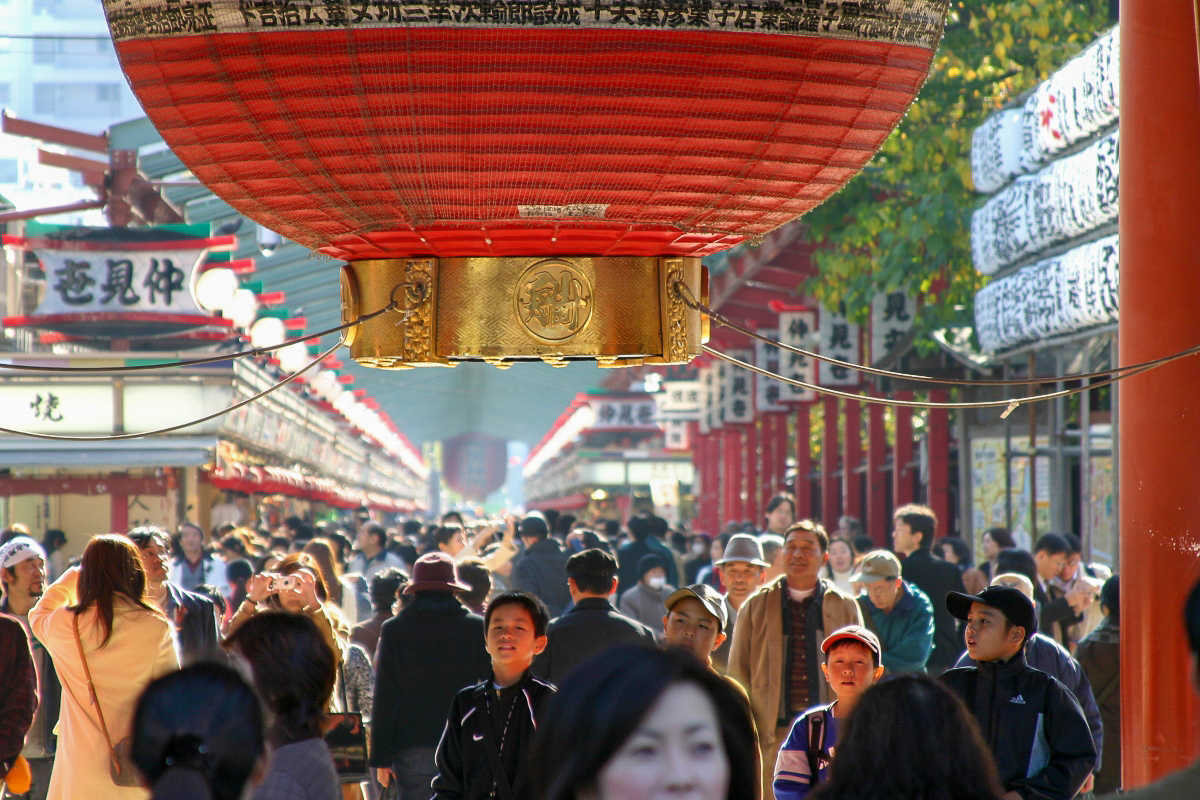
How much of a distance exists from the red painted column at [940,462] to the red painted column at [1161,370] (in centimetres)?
1073

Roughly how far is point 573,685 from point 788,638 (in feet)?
14.7

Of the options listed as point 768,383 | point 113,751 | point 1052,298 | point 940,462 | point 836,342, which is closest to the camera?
point 113,751

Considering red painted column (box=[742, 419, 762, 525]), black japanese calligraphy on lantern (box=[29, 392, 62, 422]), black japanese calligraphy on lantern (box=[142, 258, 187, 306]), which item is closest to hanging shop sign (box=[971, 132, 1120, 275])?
black japanese calligraphy on lantern (box=[142, 258, 187, 306])

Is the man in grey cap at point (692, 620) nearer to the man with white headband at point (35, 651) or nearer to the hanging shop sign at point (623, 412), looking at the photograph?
the man with white headband at point (35, 651)

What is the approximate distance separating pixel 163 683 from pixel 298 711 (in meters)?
0.93

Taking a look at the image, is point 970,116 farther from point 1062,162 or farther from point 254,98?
point 254,98

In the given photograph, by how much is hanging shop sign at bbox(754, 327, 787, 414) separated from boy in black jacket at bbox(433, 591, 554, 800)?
1445 cm

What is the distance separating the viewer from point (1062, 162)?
8781mm

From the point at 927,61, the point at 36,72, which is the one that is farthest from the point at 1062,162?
the point at 36,72

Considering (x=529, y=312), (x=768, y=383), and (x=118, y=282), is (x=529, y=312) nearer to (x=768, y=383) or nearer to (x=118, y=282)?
(x=118, y=282)

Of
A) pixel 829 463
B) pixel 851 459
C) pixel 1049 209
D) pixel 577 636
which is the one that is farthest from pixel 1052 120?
pixel 829 463

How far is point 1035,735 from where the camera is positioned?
414cm

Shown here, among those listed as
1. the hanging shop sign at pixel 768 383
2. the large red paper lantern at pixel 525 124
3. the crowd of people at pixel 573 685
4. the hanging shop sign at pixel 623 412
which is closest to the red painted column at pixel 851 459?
the hanging shop sign at pixel 768 383

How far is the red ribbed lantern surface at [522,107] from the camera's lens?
7.75 feet
